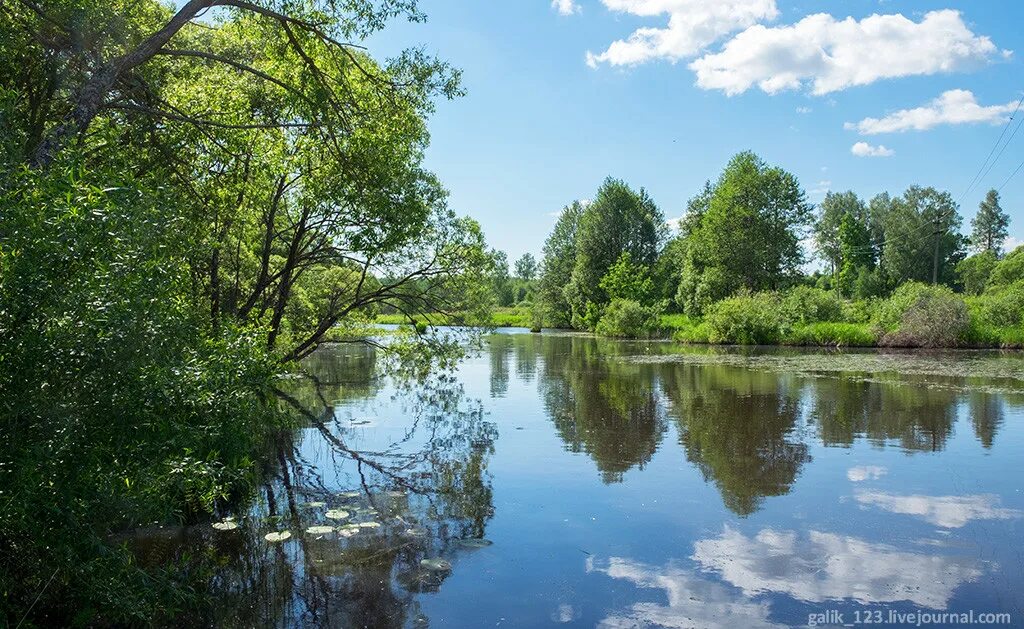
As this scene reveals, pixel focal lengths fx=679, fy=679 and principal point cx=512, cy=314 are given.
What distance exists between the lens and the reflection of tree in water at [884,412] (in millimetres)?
13414

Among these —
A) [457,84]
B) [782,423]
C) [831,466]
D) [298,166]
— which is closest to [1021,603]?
[831,466]

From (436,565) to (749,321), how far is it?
3805 cm

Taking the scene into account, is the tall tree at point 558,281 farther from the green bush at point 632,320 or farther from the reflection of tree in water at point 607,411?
the reflection of tree in water at point 607,411

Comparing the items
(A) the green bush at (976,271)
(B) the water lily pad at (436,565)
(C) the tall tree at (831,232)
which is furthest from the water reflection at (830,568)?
(C) the tall tree at (831,232)

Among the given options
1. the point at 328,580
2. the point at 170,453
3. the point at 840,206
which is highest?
the point at 840,206

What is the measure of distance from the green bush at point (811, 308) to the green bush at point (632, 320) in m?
12.5

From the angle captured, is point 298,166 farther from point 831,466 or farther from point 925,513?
point 925,513

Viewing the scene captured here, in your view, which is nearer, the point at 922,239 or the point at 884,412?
the point at 884,412

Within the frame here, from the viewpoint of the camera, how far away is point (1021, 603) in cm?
600

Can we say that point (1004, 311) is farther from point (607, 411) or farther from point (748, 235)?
point (607, 411)

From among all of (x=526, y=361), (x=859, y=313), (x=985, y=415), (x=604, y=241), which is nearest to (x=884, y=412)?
(x=985, y=415)

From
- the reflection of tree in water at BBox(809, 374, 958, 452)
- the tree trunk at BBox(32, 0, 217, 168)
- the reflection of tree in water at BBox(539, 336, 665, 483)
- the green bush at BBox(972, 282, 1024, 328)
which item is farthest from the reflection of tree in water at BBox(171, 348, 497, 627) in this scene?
the green bush at BBox(972, 282, 1024, 328)

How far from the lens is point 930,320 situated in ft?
118

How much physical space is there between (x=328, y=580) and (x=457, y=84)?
8464 millimetres
